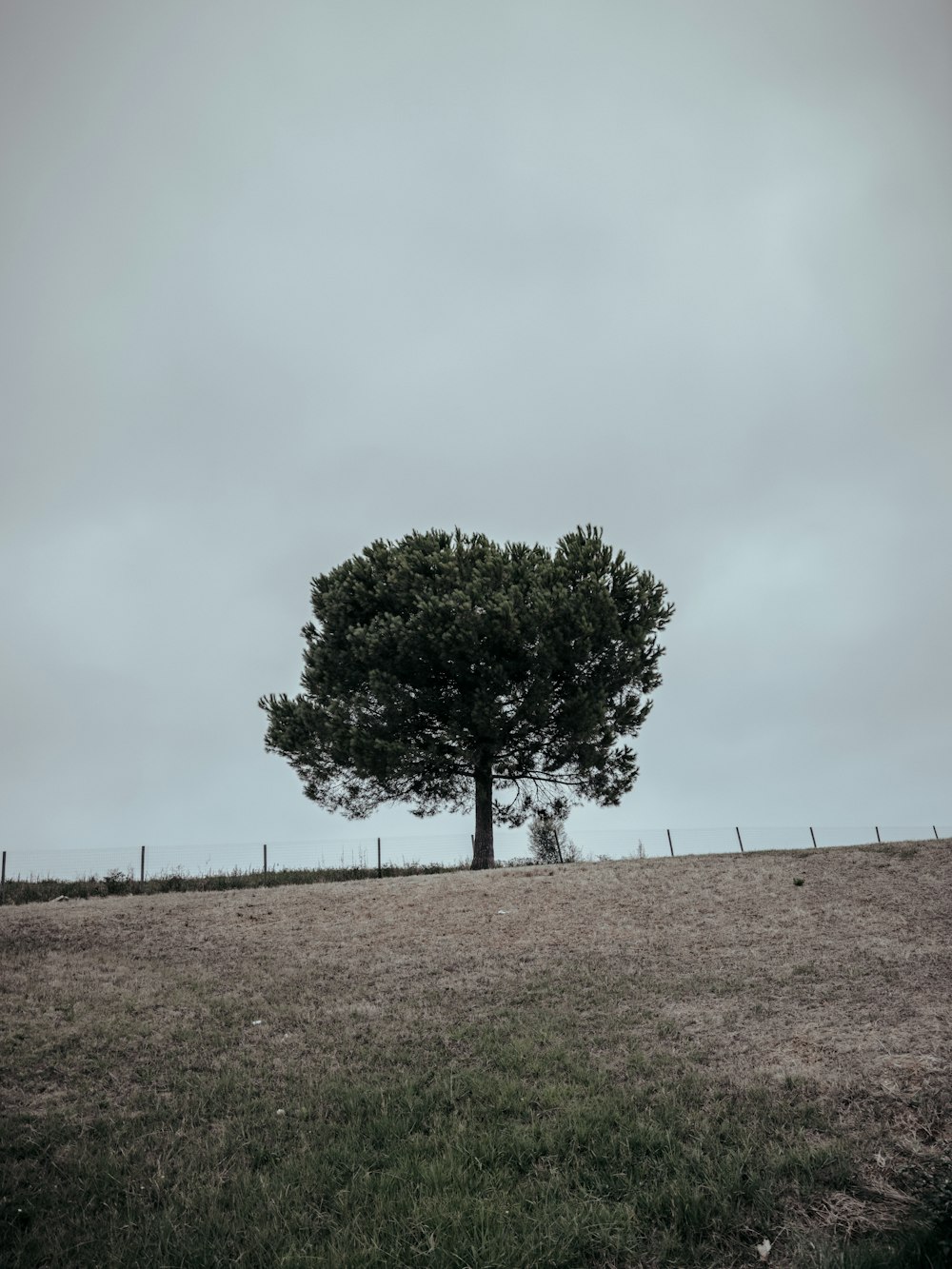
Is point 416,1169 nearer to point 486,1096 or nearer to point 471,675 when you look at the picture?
point 486,1096

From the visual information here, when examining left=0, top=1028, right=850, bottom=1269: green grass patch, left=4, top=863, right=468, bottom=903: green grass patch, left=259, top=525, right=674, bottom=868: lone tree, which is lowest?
left=0, top=1028, right=850, bottom=1269: green grass patch

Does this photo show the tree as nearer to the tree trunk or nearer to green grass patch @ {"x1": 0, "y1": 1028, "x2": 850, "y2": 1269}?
the tree trunk

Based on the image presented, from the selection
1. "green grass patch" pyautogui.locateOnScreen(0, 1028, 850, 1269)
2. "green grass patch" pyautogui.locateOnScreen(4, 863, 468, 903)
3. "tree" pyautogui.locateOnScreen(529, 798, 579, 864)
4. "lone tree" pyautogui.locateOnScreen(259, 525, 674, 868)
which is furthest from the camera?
"tree" pyautogui.locateOnScreen(529, 798, 579, 864)

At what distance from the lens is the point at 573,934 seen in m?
13.8

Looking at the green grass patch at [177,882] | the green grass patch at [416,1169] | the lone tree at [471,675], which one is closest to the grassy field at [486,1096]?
the green grass patch at [416,1169]

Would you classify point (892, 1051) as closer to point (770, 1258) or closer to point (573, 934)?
point (770, 1258)

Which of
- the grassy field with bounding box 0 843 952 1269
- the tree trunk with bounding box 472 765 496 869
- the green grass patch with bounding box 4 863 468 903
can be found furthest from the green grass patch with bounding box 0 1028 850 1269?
the tree trunk with bounding box 472 765 496 869

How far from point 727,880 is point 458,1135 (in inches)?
507

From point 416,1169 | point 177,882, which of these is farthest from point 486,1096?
point 177,882

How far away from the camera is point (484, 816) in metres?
26.5

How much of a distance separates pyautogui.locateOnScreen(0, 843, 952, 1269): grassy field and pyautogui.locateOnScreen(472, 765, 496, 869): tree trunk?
11.8 m

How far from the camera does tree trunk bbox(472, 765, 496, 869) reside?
2611 centimetres

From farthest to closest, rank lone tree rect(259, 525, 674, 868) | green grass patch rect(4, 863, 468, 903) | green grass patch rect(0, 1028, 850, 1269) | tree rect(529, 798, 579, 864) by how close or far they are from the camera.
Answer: tree rect(529, 798, 579, 864) → lone tree rect(259, 525, 674, 868) → green grass patch rect(4, 863, 468, 903) → green grass patch rect(0, 1028, 850, 1269)

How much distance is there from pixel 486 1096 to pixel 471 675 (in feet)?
62.1
